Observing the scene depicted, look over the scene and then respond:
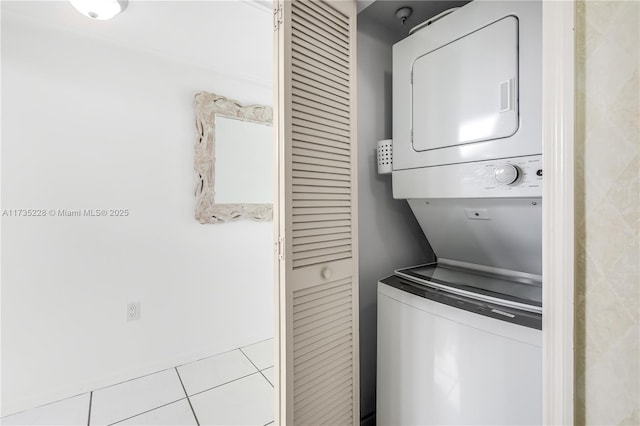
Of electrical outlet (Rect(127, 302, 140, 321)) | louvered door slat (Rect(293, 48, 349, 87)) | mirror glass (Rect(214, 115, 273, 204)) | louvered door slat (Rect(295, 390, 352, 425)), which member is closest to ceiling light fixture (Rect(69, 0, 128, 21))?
mirror glass (Rect(214, 115, 273, 204))

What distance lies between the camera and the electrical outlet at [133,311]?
2.14m

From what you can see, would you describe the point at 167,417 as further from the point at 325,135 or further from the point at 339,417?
the point at 325,135

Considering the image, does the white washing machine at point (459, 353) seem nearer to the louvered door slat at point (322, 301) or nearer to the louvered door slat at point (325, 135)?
the louvered door slat at point (322, 301)

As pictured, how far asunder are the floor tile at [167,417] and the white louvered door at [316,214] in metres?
1.02

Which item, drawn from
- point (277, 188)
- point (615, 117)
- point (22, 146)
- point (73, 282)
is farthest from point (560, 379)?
point (22, 146)

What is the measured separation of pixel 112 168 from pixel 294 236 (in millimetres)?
1748

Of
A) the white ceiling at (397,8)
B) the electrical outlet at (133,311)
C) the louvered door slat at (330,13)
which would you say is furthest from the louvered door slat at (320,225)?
the electrical outlet at (133,311)

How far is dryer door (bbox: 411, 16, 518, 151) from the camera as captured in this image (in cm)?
106

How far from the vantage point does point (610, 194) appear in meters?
0.67

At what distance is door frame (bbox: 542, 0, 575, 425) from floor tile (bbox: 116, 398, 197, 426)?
1.81 m

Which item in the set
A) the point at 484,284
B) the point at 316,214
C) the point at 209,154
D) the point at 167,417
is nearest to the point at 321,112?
the point at 316,214

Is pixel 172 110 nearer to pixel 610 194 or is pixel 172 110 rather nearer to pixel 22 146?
pixel 22 146

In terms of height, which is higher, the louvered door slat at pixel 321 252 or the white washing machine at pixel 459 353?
the louvered door slat at pixel 321 252

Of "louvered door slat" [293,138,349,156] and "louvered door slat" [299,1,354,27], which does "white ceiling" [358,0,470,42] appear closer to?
"louvered door slat" [299,1,354,27]
